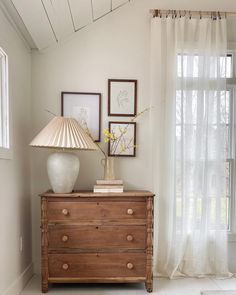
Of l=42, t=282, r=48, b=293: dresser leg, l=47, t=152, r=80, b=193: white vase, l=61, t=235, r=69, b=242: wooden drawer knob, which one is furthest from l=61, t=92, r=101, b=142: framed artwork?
l=42, t=282, r=48, b=293: dresser leg

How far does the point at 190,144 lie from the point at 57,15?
5.51 feet

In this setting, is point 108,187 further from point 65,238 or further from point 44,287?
point 44,287

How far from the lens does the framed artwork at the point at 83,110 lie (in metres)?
2.86

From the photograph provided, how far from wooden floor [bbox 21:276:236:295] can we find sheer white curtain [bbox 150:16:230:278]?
120 millimetres

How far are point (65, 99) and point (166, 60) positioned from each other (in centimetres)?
107

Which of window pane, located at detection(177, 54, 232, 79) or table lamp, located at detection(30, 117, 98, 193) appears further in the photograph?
window pane, located at detection(177, 54, 232, 79)

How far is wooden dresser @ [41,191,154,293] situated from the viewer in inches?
96.2

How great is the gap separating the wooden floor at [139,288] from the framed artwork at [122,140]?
4.01ft

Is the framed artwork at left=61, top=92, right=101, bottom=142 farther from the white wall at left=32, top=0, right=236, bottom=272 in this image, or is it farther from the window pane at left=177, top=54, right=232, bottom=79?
the window pane at left=177, top=54, right=232, bottom=79

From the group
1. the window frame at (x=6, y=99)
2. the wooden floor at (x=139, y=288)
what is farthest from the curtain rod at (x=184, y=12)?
the wooden floor at (x=139, y=288)

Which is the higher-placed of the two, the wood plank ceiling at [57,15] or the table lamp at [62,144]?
the wood plank ceiling at [57,15]

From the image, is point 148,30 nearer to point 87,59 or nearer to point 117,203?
point 87,59

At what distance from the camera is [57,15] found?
7.97 feet

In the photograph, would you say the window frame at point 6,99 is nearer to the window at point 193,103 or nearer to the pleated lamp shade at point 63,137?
the pleated lamp shade at point 63,137
